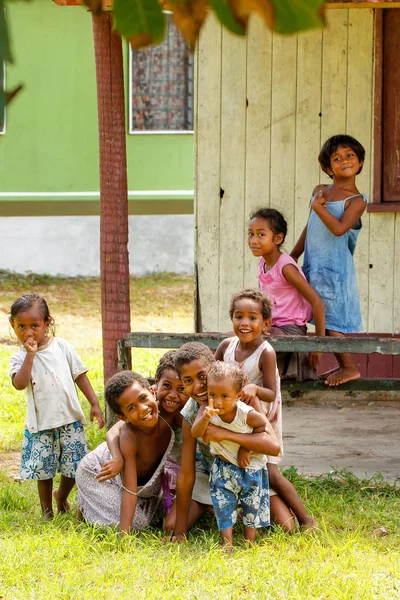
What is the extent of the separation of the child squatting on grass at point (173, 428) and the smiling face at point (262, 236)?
0.84 meters

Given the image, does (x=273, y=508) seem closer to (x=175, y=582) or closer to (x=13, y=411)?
(x=175, y=582)

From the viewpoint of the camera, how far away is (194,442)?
4.39 m

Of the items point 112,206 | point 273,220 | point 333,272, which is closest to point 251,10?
point 273,220

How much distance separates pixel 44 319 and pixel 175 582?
4.92 ft

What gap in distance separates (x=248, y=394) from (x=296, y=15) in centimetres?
307

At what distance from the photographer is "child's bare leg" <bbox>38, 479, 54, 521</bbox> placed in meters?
4.86

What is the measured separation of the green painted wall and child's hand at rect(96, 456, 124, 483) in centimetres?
1018

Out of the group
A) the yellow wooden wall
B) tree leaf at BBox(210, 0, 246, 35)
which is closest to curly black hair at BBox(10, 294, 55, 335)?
the yellow wooden wall

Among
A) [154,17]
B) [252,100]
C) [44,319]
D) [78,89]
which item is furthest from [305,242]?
[78,89]

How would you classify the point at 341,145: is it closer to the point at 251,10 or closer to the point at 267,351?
the point at 267,351

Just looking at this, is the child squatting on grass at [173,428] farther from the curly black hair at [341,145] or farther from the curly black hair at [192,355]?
the curly black hair at [341,145]

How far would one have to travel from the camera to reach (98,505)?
4.60 m

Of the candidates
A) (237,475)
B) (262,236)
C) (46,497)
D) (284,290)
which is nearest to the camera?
(237,475)

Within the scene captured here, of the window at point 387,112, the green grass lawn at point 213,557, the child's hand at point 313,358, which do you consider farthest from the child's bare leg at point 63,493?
the window at point 387,112
